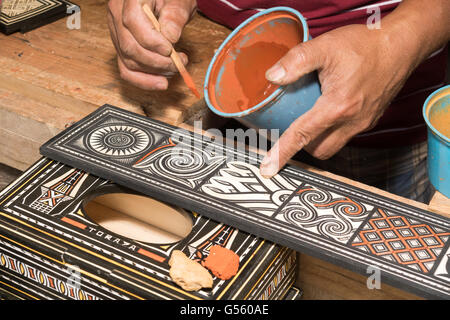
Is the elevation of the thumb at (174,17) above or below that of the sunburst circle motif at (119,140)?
above

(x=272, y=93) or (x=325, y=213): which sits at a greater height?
(x=272, y=93)

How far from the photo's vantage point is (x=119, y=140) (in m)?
1.19

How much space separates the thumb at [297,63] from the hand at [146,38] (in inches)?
13.5

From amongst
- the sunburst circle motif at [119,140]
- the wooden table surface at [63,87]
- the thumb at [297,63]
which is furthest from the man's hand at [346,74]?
the wooden table surface at [63,87]

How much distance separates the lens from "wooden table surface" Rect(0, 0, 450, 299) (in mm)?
1344

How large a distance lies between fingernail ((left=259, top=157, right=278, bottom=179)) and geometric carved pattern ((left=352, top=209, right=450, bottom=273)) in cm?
21

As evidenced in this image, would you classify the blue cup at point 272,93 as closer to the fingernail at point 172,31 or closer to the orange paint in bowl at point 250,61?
the orange paint in bowl at point 250,61

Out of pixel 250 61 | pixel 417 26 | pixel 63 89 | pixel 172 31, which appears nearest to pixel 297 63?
pixel 250 61

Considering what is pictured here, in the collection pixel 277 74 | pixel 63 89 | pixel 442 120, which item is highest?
pixel 277 74

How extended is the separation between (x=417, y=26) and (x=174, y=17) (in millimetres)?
550

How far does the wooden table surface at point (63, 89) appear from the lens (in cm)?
134

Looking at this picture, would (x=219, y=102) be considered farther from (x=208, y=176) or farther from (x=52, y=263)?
(x=52, y=263)

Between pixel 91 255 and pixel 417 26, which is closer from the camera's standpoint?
pixel 91 255

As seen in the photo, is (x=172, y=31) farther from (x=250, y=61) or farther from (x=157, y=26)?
(x=250, y=61)
